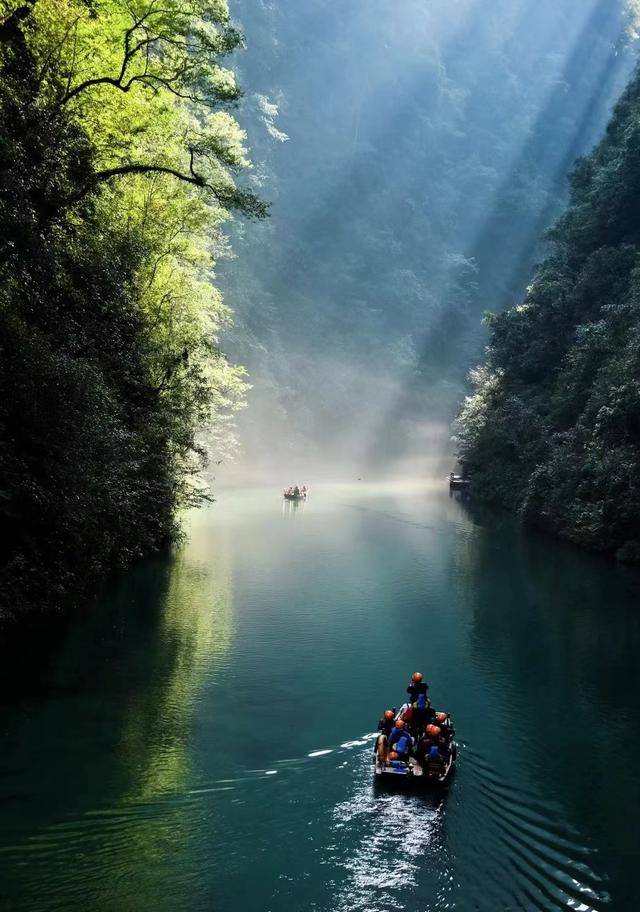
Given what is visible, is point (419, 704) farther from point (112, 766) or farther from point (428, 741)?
point (112, 766)

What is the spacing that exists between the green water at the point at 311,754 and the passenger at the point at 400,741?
62 centimetres

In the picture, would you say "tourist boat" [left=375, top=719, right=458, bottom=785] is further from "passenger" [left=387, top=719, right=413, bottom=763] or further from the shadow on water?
the shadow on water

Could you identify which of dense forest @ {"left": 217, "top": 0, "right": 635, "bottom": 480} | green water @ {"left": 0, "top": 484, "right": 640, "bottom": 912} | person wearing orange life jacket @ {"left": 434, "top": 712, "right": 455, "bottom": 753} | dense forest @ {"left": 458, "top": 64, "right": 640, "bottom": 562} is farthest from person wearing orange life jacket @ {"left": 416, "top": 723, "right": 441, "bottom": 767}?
dense forest @ {"left": 217, "top": 0, "right": 635, "bottom": 480}

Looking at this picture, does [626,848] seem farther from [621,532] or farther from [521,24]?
[521,24]

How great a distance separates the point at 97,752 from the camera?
36.7ft

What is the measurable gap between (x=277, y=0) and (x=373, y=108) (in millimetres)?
23113

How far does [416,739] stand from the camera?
38.8 ft

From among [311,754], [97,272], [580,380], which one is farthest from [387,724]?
[580,380]

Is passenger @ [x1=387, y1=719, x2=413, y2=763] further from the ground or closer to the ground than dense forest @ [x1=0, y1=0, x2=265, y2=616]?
closer to the ground

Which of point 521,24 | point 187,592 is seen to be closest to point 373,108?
point 521,24

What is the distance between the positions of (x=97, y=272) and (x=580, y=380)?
2943cm

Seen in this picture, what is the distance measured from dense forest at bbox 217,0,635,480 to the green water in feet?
A: 217

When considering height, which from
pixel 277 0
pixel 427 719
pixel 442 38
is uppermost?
pixel 442 38

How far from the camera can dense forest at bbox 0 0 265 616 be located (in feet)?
49.7
